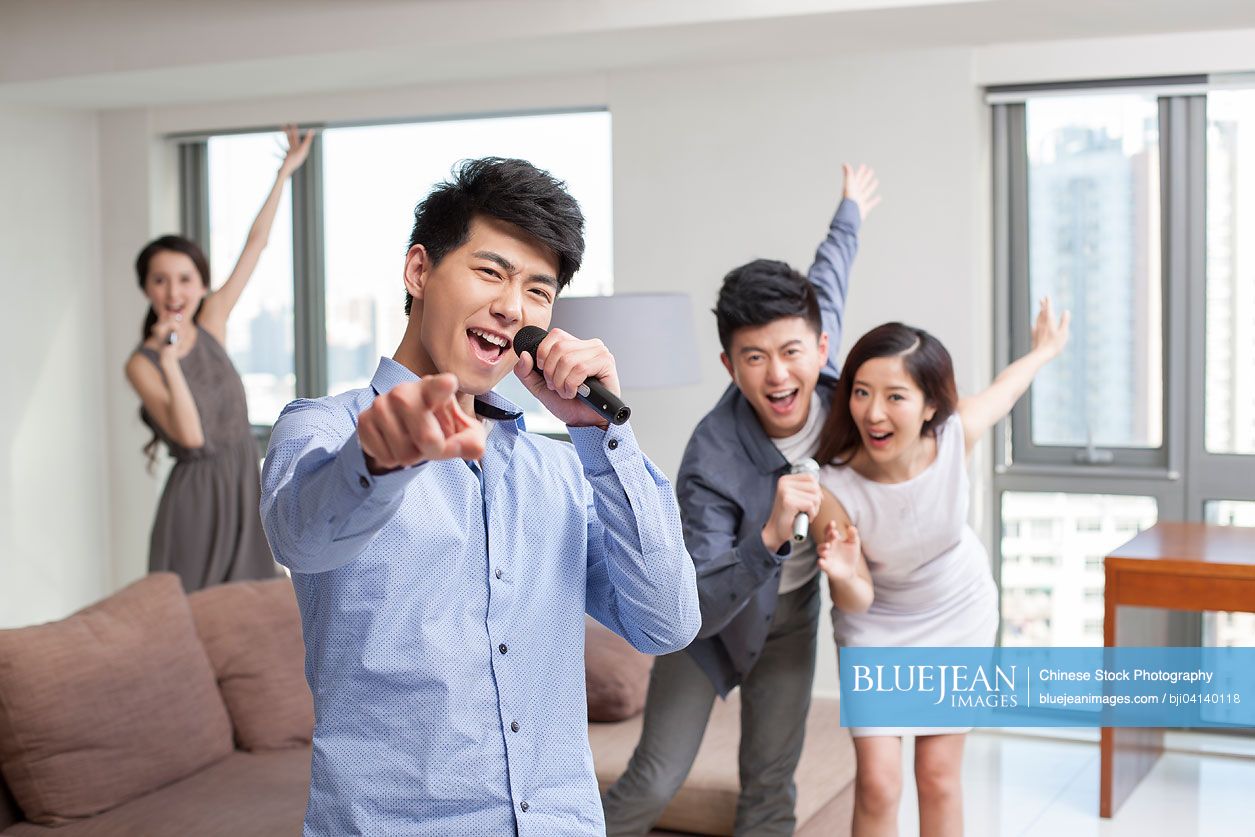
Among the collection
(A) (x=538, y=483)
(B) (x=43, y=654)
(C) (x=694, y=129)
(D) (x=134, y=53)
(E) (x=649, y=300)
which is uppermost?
(D) (x=134, y=53)

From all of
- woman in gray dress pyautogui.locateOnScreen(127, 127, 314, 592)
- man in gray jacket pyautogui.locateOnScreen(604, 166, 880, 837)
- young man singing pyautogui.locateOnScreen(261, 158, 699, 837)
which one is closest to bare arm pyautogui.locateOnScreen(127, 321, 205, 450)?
woman in gray dress pyautogui.locateOnScreen(127, 127, 314, 592)

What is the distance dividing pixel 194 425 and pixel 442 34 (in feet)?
5.11

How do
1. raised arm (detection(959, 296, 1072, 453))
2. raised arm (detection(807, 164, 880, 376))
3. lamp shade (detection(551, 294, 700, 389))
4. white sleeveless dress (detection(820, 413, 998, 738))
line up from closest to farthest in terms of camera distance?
white sleeveless dress (detection(820, 413, 998, 738)), raised arm (detection(959, 296, 1072, 453)), raised arm (detection(807, 164, 880, 376)), lamp shade (detection(551, 294, 700, 389))

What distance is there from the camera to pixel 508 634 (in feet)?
4.79

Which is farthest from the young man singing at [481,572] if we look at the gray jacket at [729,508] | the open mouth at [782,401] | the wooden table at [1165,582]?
the wooden table at [1165,582]

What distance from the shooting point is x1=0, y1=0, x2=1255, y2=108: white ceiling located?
3992 mm

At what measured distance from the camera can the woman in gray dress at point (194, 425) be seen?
15.0 ft

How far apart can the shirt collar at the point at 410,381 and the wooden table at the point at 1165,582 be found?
8.21ft

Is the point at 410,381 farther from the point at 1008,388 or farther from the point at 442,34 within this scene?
the point at 442,34

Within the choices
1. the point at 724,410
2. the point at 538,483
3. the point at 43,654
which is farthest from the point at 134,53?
the point at 538,483

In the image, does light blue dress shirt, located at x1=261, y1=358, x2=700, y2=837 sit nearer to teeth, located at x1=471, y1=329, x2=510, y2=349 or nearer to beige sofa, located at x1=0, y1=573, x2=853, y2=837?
teeth, located at x1=471, y1=329, x2=510, y2=349

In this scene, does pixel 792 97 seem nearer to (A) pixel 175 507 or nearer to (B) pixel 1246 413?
(B) pixel 1246 413

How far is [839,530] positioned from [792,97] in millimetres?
2444

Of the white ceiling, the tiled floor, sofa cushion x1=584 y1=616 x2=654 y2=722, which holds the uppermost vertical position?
the white ceiling
